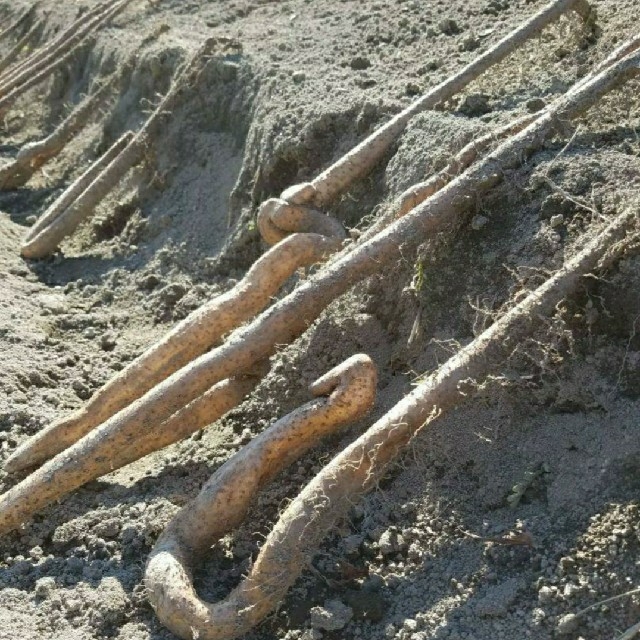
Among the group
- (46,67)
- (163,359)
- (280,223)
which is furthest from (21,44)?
(163,359)

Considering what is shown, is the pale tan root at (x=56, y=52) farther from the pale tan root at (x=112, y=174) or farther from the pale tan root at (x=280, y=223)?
the pale tan root at (x=280, y=223)

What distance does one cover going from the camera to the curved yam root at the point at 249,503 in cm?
326

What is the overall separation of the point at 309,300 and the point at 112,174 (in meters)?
3.70

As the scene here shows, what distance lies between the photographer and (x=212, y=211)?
657cm

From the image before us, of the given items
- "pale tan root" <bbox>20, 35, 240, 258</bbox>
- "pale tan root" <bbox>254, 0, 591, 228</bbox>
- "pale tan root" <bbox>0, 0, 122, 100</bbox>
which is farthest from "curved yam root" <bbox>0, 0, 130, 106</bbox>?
"pale tan root" <bbox>254, 0, 591, 228</bbox>

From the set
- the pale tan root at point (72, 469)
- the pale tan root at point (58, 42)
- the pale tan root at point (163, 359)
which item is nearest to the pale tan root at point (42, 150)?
the pale tan root at point (58, 42)

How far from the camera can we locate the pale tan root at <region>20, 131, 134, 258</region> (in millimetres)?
6918

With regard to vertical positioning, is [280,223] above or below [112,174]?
below

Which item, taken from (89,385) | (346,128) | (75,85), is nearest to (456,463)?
(89,385)

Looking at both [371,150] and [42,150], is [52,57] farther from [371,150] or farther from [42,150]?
[371,150]

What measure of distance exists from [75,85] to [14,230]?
131 inches

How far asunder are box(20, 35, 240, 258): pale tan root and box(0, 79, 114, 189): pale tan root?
4.13 ft

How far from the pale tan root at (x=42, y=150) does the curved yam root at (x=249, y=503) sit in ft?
18.7

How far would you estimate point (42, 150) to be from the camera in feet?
28.0
